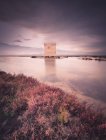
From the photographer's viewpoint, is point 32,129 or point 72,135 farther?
point 32,129

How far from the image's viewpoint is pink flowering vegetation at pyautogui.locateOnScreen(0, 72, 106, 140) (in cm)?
425

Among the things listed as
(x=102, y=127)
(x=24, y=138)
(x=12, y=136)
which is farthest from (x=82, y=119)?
(x=12, y=136)

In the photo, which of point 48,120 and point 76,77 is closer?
point 48,120

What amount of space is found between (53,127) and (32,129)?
643mm

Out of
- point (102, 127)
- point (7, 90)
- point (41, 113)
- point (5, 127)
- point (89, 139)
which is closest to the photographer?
point (89, 139)

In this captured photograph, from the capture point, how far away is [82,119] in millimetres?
4848

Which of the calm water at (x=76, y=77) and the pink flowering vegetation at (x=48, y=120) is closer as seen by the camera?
the pink flowering vegetation at (x=48, y=120)

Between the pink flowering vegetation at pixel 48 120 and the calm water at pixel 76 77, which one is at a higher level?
the pink flowering vegetation at pixel 48 120

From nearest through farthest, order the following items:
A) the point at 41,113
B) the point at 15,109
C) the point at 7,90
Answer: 1. the point at 41,113
2. the point at 15,109
3. the point at 7,90

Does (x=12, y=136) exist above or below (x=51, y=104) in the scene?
below

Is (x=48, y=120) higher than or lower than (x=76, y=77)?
higher

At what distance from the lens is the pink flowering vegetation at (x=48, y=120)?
13.9 ft

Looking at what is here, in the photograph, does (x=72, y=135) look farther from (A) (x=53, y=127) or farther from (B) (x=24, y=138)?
(B) (x=24, y=138)

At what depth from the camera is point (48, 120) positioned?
4.90 meters
